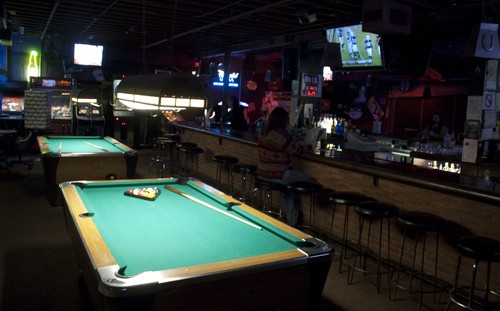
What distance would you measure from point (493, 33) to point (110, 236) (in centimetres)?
454

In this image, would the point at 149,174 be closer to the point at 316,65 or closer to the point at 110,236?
the point at 316,65

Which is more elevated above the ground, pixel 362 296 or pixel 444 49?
pixel 444 49

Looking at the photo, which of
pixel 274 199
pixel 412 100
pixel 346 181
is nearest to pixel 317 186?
pixel 346 181

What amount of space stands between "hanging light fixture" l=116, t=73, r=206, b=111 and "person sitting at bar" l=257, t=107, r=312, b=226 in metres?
1.84

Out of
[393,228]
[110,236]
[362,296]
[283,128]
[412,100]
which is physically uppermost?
[412,100]

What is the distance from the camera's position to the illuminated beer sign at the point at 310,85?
8688 millimetres

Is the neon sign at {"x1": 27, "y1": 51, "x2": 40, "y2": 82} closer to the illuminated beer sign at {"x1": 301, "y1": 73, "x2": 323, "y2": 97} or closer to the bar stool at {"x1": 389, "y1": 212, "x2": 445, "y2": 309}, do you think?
the illuminated beer sign at {"x1": 301, "y1": 73, "x2": 323, "y2": 97}

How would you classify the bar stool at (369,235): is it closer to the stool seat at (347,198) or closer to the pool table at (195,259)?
the stool seat at (347,198)

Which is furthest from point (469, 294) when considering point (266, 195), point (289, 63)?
point (289, 63)

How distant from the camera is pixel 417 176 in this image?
420cm

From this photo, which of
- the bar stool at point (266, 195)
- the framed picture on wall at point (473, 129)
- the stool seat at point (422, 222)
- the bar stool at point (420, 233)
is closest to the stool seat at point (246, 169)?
the bar stool at point (266, 195)

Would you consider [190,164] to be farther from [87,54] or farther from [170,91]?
[170,91]

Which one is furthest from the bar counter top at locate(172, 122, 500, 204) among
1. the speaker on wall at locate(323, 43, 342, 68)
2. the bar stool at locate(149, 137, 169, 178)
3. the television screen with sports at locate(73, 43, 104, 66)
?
the television screen with sports at locate(73, 43, 104, 66)

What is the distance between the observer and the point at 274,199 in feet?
21.5
